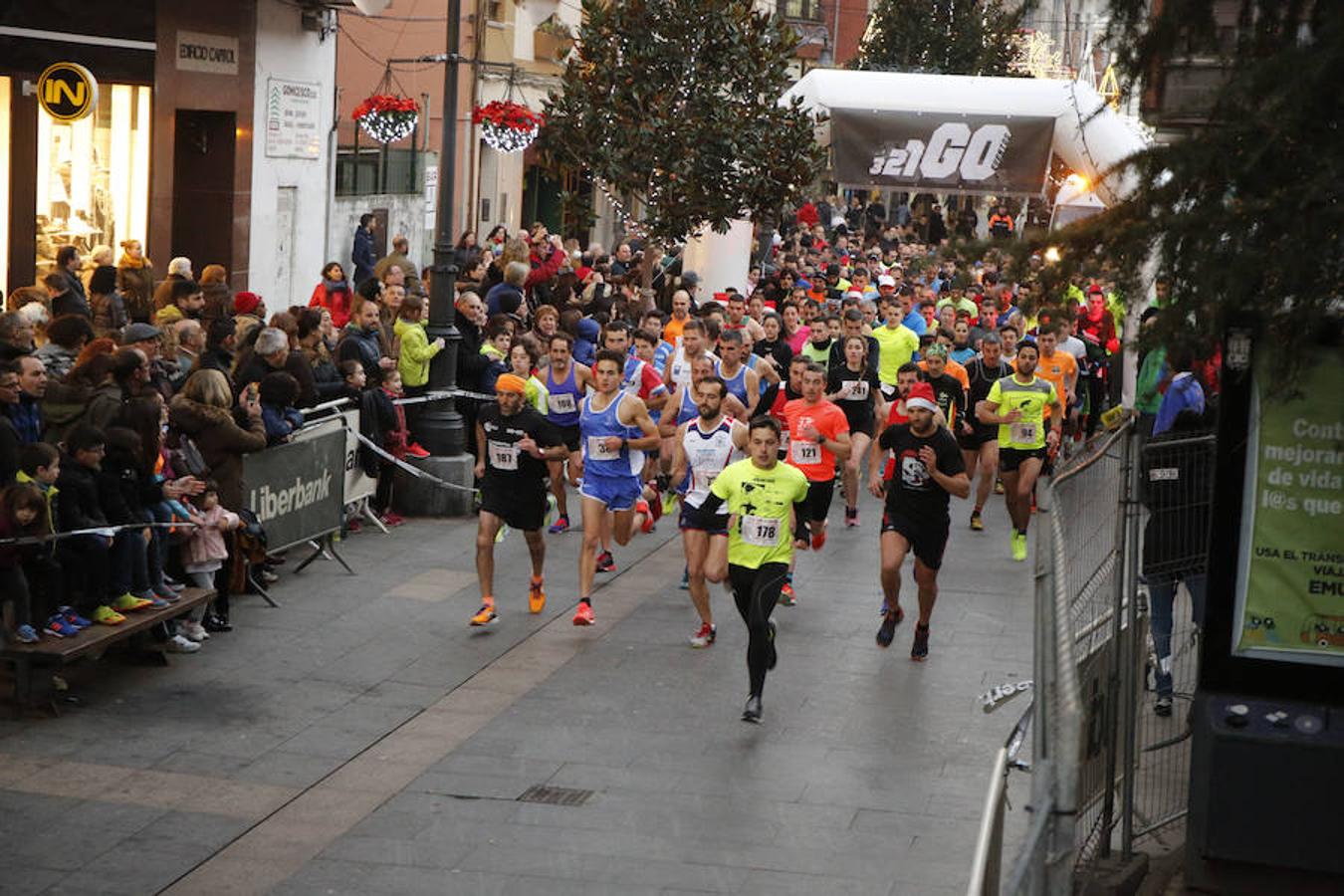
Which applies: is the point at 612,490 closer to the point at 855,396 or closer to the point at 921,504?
the point at 921,504

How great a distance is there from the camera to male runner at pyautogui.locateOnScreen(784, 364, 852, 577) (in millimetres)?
15227

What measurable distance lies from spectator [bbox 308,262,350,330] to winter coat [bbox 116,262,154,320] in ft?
7.14

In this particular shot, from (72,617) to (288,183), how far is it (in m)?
14.3

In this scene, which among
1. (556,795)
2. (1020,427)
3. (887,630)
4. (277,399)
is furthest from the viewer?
(1020,427)

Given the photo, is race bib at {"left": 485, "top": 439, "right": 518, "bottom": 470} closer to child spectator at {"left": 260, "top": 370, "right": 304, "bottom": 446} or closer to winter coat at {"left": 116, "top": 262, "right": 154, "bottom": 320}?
child spectator at {"left": 260, "top": 370, "right": 304, "bottom": 446}

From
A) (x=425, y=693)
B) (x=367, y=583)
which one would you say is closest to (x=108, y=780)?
(x=425, y=693)

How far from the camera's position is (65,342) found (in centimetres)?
1327

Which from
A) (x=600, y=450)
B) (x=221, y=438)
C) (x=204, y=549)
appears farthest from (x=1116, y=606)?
(x=221, y=438)

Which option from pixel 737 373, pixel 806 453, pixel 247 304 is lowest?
pixel 806 453

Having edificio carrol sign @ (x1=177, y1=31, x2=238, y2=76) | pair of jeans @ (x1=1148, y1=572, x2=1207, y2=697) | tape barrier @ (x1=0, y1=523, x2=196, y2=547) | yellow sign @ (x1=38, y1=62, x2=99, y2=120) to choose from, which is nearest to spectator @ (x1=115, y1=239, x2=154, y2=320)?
yellow sign @ (x1=38, y1=62, x2=99, y2=120)

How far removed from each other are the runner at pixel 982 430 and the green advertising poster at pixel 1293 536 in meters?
9.25

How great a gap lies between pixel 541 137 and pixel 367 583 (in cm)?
999

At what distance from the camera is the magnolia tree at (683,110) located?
2273 cm

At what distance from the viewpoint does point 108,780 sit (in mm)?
10133
